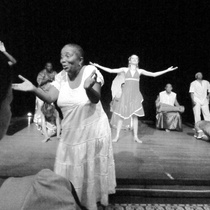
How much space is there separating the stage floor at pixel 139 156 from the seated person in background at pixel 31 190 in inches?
99.3

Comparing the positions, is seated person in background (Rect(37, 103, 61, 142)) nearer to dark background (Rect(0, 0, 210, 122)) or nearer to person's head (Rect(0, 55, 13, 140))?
dark background (Rect(0, 0, 210, 122))

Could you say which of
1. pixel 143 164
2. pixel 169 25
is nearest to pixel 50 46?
pixel 169 25

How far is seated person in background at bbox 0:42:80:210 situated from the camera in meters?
0.56

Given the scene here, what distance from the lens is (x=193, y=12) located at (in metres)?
7.48

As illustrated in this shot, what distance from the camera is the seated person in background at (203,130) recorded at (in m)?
5.61

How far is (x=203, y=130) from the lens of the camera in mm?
5742

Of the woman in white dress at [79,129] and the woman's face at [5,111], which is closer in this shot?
the woman's face at [5,111]

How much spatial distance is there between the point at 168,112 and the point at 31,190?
263 inches

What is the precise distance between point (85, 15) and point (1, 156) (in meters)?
5.22

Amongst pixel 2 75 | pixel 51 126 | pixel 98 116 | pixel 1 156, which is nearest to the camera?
pixel 2 75

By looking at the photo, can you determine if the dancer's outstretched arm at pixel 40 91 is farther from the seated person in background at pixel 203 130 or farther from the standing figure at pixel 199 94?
the standing figure at pixel 199 94

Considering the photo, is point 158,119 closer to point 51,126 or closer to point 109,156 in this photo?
point 51,126

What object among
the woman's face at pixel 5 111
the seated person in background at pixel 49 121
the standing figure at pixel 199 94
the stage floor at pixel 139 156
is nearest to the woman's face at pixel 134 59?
the stage floor at pixel 139 156

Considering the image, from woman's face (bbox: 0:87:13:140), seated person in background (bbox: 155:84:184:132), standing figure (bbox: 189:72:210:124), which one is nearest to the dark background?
standing figure (bbox: 189:72:210:124)
